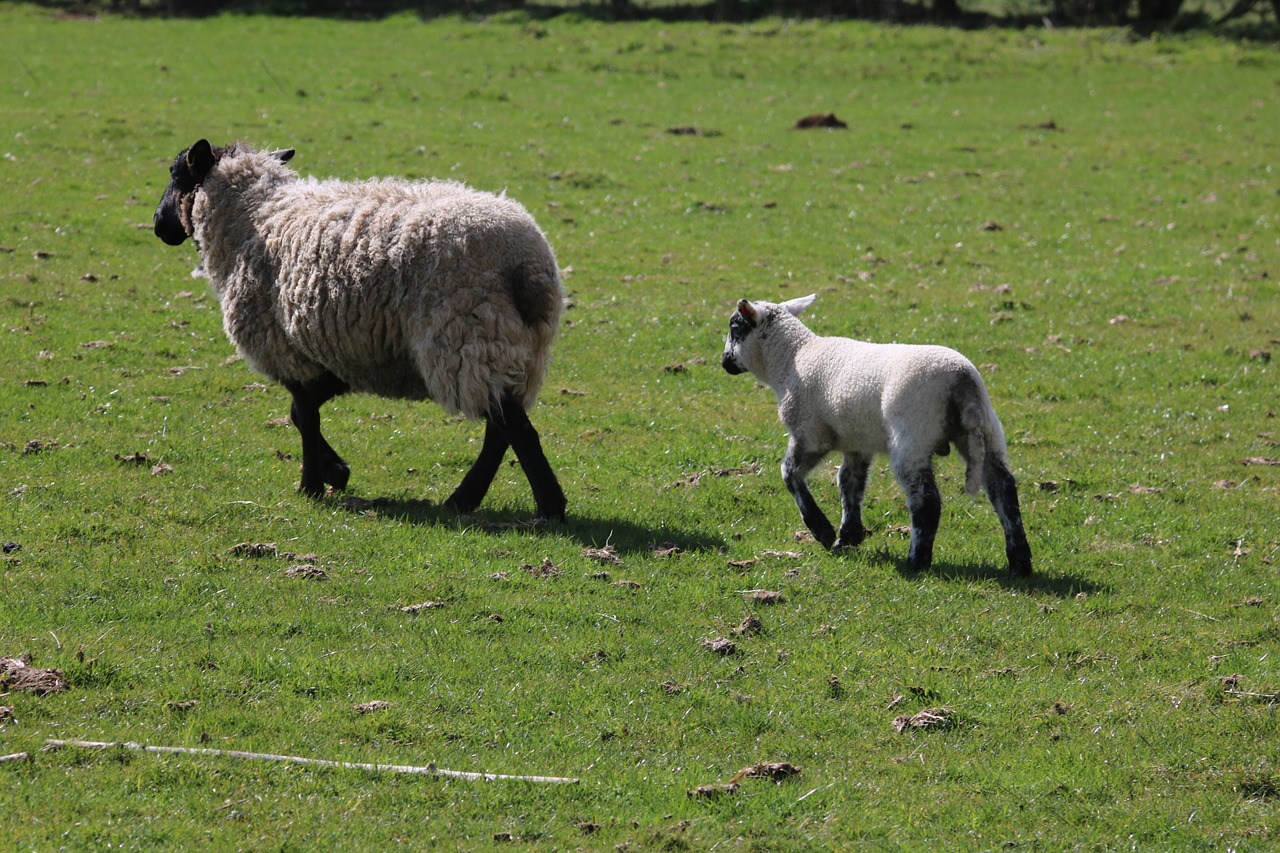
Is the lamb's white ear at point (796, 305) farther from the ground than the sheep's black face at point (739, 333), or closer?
farther from the ground

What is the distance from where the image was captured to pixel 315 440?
11039 mm

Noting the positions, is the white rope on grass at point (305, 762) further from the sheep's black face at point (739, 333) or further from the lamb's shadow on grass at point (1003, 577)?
the sheep's black face at point (739, 333)

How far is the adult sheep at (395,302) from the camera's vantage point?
33.3 ft

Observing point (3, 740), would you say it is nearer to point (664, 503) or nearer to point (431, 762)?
point (431, 762)

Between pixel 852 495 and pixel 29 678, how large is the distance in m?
5.94

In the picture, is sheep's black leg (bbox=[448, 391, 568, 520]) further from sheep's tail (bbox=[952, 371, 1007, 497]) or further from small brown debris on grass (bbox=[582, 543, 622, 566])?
sheep's tail (bbox=[952, 371, 1007, 497])

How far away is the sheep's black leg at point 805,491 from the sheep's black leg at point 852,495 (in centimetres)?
12

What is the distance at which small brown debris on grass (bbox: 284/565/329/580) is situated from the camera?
9.00 m

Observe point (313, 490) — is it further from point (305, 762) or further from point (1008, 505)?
point (1008, 505)

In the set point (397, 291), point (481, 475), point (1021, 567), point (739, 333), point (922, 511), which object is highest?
point (397, 291)

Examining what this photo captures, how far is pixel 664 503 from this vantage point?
11125mm

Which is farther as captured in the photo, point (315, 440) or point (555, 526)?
point (315, 440)

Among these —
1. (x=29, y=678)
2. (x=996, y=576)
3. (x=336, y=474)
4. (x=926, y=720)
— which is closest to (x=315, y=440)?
(x=336, y=474)

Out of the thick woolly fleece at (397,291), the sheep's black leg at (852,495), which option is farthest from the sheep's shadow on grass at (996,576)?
the thick woolly fleece at (397,291)
